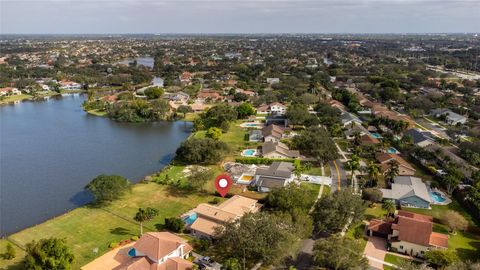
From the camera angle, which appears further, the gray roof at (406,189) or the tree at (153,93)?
the tree at (153,93)

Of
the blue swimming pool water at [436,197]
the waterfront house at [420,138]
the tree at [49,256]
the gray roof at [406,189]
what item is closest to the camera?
the tree at [49,256]

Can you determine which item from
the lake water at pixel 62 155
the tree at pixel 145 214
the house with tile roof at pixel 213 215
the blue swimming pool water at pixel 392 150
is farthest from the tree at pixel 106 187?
the blue swimming pool water at pixel 392 150

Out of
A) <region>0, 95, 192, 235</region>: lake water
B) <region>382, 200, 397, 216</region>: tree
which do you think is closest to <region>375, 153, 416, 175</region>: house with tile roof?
<region>382, 200, 397, 216</region>: tree

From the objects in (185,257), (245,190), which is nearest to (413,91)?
(245,190)

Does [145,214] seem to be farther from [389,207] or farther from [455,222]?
[455,222]

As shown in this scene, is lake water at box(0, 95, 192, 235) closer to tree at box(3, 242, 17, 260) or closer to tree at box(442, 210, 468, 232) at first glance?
tree at box(3, 242, 17, 260)

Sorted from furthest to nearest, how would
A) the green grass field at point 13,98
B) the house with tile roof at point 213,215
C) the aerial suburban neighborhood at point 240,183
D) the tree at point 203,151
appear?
the green grass field at point 13,98 < the tree at point 203,151 < the house with tile roof at point 213,215 < the aerial suburban neighborhood at point 240,183

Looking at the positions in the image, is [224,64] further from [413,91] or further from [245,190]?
[245,190]

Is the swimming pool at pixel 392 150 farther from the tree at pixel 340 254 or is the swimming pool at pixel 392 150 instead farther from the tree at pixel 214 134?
the tree at pixel 340 254
